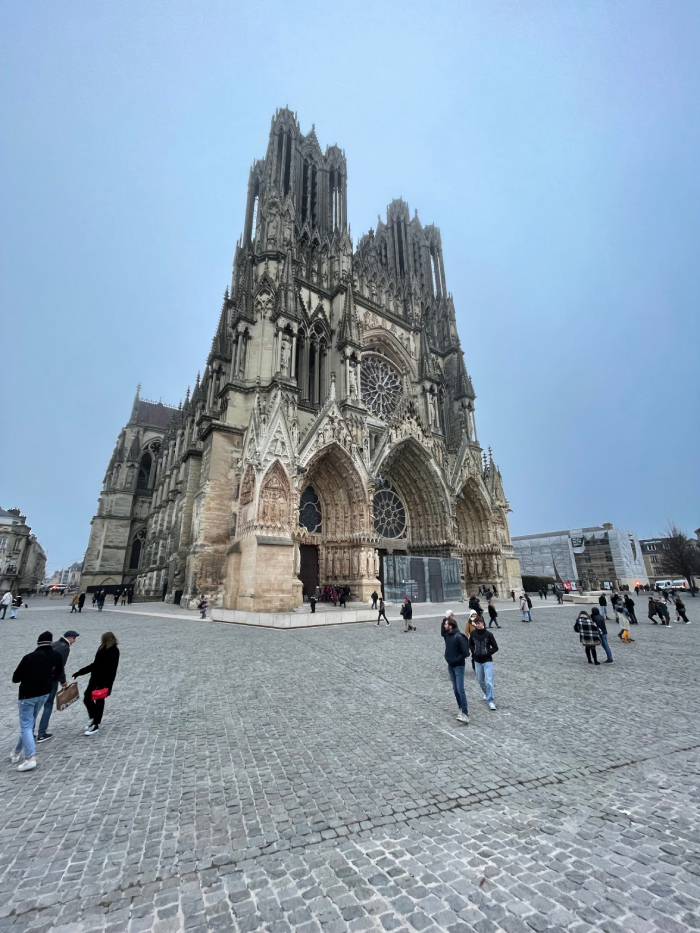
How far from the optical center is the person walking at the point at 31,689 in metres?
3.55

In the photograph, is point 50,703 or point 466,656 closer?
point 50,703

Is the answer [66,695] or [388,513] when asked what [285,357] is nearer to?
[388,513]

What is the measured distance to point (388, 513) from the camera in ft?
84.7

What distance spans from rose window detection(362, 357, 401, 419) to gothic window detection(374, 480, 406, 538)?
582 cm

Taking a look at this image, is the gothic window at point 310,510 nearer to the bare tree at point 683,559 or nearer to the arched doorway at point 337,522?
the arched doorway at point 337,522

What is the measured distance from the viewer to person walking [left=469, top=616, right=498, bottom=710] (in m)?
5.09

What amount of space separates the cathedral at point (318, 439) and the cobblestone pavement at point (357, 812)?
11.5 meters

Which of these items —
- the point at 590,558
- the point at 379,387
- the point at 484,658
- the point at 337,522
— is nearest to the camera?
the point at 484,658

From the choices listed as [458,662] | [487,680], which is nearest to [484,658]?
[487,680]

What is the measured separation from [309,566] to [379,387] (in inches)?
578

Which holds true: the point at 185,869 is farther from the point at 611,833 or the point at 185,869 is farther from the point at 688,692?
the point at 688,692

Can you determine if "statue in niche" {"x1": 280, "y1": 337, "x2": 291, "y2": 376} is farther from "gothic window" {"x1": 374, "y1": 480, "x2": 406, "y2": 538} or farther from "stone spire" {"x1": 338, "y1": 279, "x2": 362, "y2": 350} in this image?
"gothic window" {"x1": 374, "y1": 480, "x2": 406, "y2": 538}

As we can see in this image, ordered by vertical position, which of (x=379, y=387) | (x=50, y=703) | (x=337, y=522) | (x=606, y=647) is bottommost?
(x=50, y=703)

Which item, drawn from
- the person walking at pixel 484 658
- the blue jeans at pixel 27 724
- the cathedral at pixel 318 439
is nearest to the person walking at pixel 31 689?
the blue jeans at pixel 27 724
